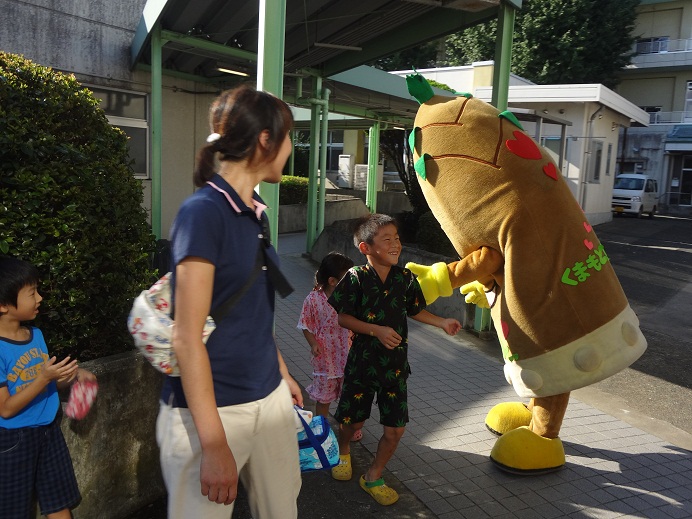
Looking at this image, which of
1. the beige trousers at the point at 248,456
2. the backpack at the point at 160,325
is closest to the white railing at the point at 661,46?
the beige trousers at the point at 248,456

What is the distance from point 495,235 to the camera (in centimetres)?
336

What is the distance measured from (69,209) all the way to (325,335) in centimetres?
191

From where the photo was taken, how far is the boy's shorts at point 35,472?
2.42m

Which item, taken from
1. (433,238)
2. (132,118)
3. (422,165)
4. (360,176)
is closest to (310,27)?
(132,118)

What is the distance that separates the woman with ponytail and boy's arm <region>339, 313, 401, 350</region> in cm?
130

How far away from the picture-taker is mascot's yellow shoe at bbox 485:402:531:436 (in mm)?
4285

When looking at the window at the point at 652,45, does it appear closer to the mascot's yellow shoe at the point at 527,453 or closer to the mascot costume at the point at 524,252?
the mascot costume at the point at 524,252

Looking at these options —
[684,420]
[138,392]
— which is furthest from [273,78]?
[684,420]

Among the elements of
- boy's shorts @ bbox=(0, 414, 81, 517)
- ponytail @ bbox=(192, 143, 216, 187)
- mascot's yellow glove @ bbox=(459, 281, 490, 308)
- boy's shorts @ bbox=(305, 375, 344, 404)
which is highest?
ponytail @ bbox=(192, 143, 216, 187)

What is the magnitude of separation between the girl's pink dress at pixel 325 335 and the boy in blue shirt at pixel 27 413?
183 centimetres

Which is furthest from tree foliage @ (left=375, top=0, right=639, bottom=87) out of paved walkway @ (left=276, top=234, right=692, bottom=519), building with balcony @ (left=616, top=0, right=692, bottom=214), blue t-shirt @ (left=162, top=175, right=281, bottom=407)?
blue t-shirt @ (left=162, top=175, right=281, bottom=407)

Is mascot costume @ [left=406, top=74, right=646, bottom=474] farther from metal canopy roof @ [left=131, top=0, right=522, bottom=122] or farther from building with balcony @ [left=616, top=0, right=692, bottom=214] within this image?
building with balcony @ [left=616, top=0, right=692, bottom=214]

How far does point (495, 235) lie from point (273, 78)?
5.29 feet

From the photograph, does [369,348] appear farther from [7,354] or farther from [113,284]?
[7,354]
